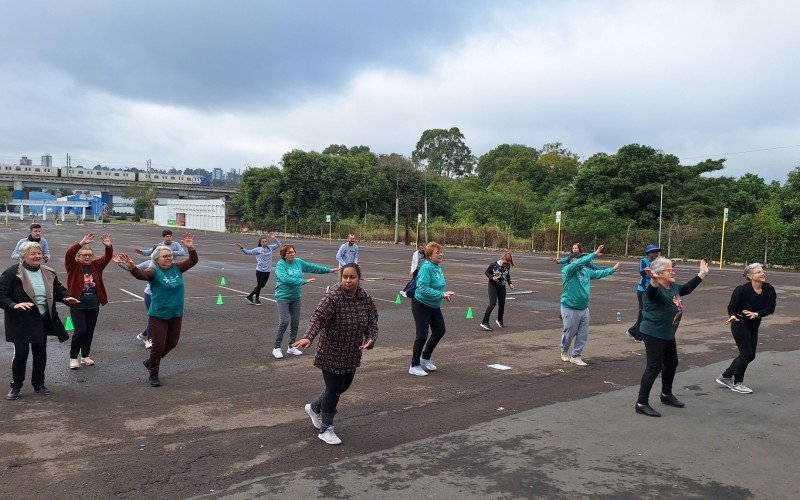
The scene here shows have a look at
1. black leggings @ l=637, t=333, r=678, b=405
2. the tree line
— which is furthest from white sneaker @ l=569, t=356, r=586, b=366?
the tree line

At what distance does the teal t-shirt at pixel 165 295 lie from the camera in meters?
6.99

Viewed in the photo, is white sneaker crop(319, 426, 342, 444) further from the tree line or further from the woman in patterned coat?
the tree line

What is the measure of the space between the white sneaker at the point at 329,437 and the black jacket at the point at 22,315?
353cm

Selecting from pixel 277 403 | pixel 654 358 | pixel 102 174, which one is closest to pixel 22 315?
pixel 277 403

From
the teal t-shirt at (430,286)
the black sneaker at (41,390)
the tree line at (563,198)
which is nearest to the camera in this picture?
the black sneaker at (41,390)

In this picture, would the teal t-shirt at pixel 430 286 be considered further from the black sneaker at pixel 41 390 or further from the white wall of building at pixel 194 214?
the white wall of building at pixel 194 214

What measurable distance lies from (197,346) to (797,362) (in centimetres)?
929

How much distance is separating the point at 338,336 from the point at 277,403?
1794mm

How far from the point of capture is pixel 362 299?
17.7 feet

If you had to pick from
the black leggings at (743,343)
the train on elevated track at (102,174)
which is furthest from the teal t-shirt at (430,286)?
the train on elevated track at (102,174)

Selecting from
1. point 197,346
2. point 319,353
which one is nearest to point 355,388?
point 319,353

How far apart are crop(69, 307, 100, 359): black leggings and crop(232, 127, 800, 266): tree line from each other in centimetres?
3551

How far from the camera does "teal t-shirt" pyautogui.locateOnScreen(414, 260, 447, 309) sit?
762 centimetres

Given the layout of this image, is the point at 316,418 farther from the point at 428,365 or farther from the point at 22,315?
the point at 22,315
